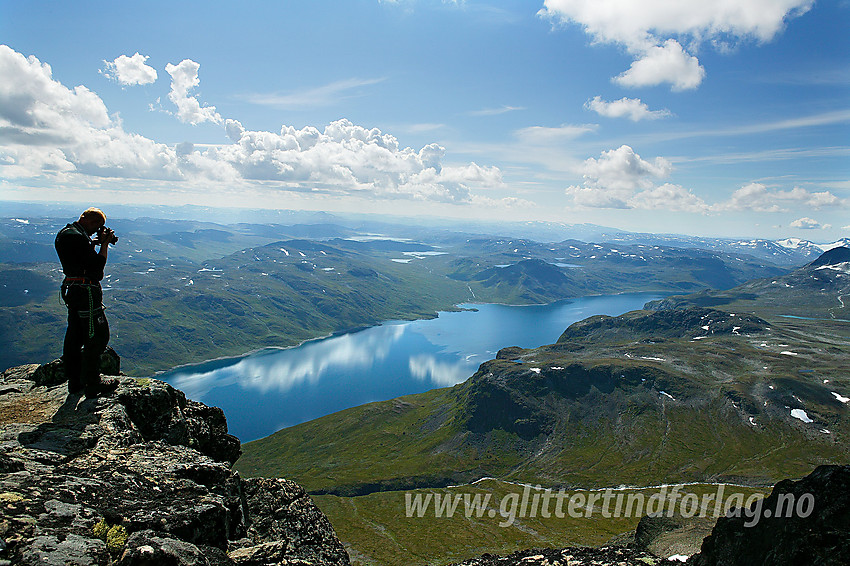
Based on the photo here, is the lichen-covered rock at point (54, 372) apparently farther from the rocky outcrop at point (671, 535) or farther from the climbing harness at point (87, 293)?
the rocky outcrop at point (671, 535)

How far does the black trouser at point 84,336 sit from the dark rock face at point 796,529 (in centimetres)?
2538

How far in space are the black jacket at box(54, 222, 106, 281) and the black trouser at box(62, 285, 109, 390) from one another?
0.52 metres

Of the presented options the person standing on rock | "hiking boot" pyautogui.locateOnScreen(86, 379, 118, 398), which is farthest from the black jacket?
"hiking boot" pyautogui.locateOnScreen(86, 379, 118, 398)

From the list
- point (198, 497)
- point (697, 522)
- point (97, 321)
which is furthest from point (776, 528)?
point (697, 522)

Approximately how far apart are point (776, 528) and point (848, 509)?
2407mm

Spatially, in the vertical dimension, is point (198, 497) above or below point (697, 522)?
above

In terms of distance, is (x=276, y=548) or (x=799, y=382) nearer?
(x=276, y=548)

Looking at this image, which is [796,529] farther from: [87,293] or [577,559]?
[87,293]

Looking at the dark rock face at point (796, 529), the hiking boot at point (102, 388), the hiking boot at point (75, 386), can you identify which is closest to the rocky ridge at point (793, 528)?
the dark rock face at point (796, 529)

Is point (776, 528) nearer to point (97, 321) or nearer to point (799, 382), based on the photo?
point (97, 321)

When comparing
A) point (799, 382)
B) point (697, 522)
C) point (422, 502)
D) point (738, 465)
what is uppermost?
point (697, 522)

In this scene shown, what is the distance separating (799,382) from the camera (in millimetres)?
190375

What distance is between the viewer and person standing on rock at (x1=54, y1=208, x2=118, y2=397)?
522 inches

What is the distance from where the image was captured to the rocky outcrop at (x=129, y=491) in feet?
27.4
